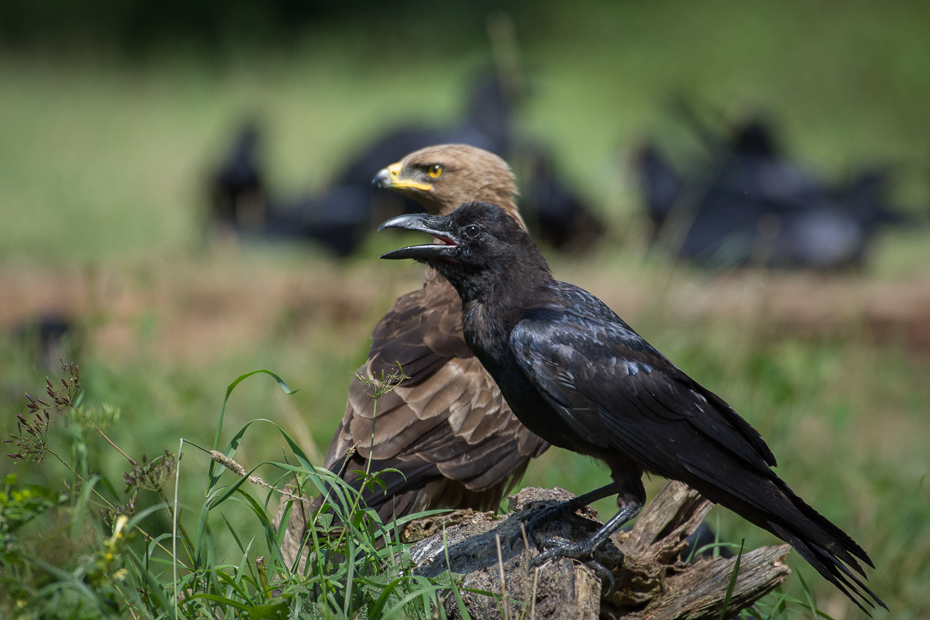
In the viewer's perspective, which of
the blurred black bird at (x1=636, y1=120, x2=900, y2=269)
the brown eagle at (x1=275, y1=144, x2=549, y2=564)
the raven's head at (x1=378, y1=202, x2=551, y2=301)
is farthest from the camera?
the blurred black bird at (x1=636, y1=120, x2=900, y2=269)

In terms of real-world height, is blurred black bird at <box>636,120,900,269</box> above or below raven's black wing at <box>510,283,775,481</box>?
above

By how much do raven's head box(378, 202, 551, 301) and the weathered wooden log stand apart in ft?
2.13

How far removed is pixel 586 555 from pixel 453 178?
2064mm

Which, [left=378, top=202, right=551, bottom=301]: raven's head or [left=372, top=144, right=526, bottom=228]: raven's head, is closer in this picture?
[left=378, top=202, right=551, bottom=301]: raven's head

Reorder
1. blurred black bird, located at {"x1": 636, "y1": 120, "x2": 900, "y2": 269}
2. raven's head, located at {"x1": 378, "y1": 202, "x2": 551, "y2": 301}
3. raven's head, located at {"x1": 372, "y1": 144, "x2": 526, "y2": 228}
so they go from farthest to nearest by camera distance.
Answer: blurred black bird, located at {"x1": 636, "y1": 120, "x2": 900, "y2": 269}
raven's head, located at {"x1": 372, "y1": 144, "x2": 526, "y2": 228}
raven's head, located at {"x1": 378, "y1": 202, "x2": 551, "y2": 301}

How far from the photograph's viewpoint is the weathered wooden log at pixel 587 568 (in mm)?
2092

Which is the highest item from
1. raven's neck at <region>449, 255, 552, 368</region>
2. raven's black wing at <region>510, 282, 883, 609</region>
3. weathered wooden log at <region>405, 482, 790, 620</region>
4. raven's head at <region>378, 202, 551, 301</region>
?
raven's head at <region>378, 202, 551, 301</region>

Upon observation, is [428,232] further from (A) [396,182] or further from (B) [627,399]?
(A) [396,182]

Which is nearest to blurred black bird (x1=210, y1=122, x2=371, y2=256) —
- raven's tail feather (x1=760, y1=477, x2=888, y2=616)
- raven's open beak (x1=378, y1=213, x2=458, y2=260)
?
raven's open beak (x1=378, y1=213, x2=458, y2=260)

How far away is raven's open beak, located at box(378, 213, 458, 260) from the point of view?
2402 mm

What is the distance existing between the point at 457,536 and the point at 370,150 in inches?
226

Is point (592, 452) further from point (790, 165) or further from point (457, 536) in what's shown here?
point (790, 165)

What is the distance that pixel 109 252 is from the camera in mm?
7098

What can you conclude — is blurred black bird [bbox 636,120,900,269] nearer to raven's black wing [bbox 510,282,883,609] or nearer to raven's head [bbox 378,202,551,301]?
raven's head [bbox 378,202,551,301]
